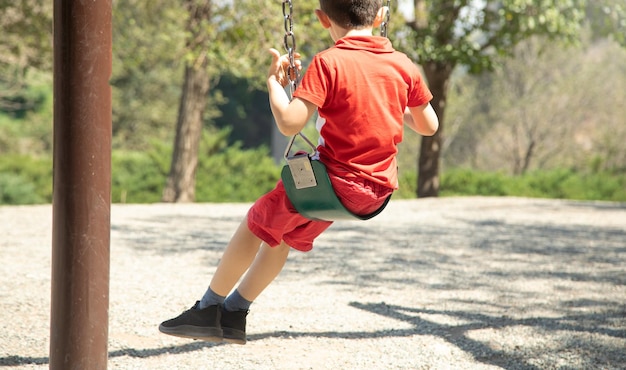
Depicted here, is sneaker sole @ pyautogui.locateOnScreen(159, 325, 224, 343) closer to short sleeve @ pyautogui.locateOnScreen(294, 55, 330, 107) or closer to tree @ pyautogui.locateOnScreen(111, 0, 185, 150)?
short sleeve @ pyautogui.locateOnScreen(294, 55, 330, 107)

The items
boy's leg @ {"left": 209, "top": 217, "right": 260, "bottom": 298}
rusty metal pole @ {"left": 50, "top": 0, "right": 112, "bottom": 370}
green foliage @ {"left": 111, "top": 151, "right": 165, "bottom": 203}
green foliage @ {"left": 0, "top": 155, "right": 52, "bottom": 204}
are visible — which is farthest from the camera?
green foliage @ {"left": 111, "top": 151, "right": 165, "bottom": 203}

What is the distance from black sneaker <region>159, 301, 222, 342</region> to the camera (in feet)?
9.91

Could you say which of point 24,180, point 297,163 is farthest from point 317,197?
point 24,180

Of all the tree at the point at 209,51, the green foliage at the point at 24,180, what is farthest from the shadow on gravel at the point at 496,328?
the green foliage at the point at 24,180

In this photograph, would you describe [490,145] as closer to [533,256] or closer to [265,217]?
[533,256]

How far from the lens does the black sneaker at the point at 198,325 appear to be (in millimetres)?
3021

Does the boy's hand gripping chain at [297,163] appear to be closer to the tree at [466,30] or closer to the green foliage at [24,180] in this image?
the tree at [466,30]

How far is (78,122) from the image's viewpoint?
8.45 ft

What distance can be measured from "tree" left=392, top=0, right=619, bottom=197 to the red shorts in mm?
10247

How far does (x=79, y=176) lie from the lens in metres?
Answer: 2.59

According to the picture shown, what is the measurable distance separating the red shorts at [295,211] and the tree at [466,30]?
10247mm

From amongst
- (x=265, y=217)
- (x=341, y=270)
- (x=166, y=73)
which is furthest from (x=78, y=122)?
(x=166, y=73)

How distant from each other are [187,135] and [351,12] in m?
11.3

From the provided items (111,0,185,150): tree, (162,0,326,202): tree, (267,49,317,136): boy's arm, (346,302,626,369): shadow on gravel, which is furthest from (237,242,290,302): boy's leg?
(111,0,185,150): tree
